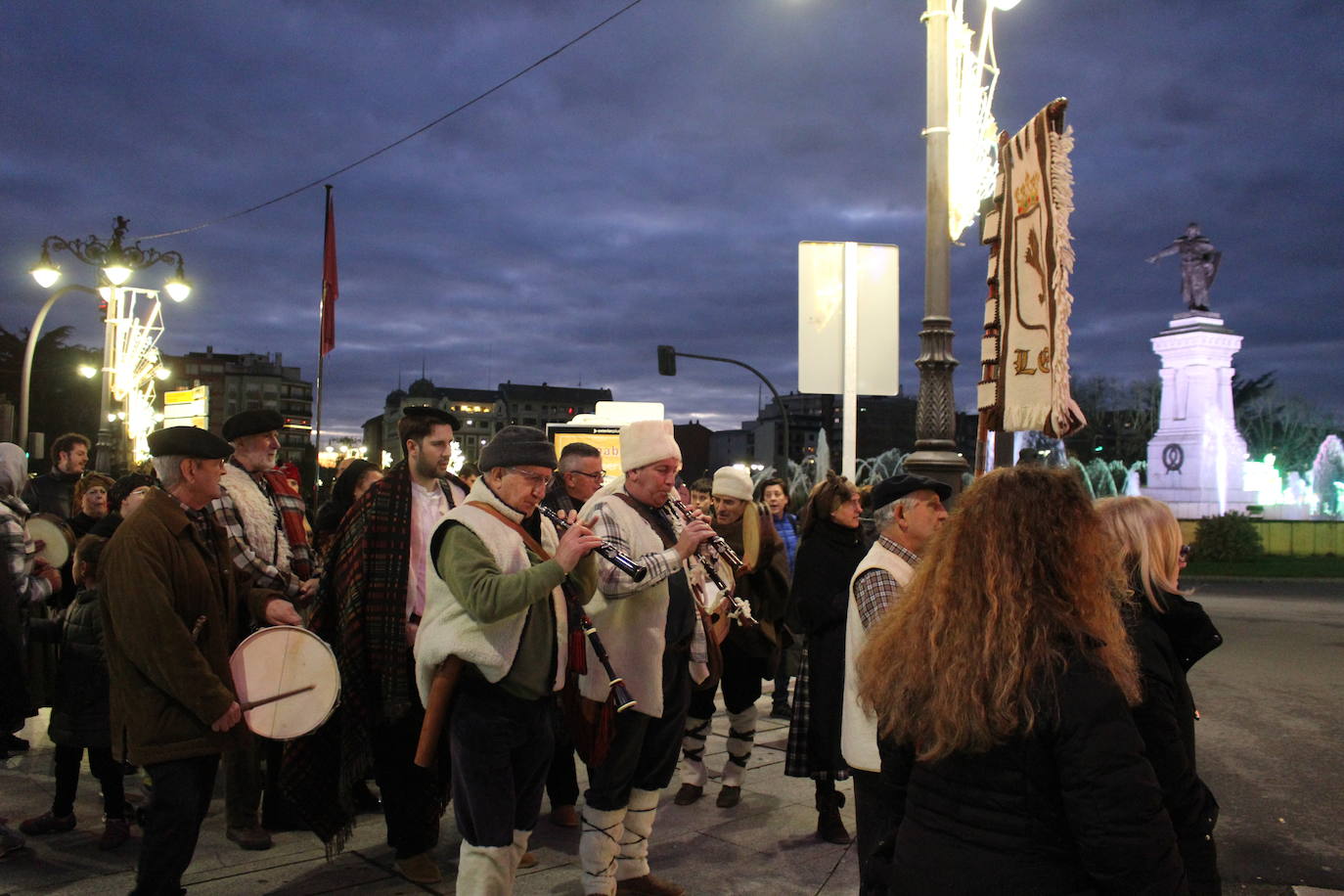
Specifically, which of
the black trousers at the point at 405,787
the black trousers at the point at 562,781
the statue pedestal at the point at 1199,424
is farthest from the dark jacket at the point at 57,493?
the statue pedestal at the point at 1199,424

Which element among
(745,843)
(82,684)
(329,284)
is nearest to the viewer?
(82,684)

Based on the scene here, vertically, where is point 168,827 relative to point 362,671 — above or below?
below

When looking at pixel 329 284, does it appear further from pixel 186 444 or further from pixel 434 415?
pixel 186 444

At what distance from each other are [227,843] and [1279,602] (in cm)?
1887

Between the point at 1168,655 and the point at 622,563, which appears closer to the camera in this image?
the point at 1168,655

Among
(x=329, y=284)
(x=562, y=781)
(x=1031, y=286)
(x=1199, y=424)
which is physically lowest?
(x=562, y=781)

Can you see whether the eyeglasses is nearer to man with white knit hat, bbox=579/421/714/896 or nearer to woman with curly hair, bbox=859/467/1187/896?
man with white knit hat, bbox=579/421/714/896

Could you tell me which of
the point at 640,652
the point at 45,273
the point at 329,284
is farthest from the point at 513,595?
the point at 45,273

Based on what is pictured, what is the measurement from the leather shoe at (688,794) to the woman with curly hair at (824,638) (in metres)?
0.82

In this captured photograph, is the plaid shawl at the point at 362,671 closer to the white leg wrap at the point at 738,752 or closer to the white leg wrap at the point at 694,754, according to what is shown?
the white leg wrap at the point at 694,754

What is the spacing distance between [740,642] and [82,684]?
362cm

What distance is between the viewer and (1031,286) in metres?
4.90

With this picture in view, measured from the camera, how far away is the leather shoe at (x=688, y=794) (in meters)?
6.07

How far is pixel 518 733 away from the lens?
149 inches
